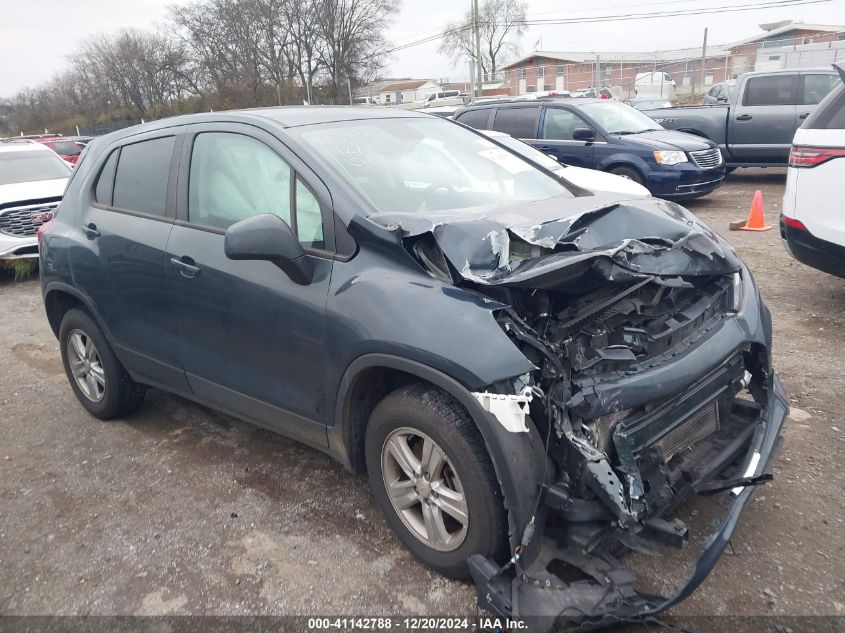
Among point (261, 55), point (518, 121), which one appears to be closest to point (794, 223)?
point (518, 121)

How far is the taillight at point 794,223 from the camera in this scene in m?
5.00

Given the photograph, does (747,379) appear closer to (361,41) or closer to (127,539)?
(127,539)

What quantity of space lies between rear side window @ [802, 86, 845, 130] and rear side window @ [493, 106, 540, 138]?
5872 millimetres

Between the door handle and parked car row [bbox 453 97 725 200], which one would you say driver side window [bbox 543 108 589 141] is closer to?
→ parked car row [bbox 453 97 725 200]

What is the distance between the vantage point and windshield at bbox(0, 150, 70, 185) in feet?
31.4

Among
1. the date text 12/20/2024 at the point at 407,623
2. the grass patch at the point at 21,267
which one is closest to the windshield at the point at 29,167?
the grass patch at the point at 21,267

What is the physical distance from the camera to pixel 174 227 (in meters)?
3.49

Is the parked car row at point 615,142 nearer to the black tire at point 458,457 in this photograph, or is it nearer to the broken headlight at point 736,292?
the broken headlight at point 736,292

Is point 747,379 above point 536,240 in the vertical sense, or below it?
below

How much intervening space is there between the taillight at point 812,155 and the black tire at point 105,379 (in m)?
4.95

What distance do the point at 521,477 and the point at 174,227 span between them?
2.28 meters

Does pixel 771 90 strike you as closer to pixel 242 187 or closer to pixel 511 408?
pixel 242 187

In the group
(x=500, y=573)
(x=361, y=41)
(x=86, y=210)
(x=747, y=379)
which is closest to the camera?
(x=500, y=573)

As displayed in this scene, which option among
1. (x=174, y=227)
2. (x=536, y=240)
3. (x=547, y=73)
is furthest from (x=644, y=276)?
(x=547, y=73)
